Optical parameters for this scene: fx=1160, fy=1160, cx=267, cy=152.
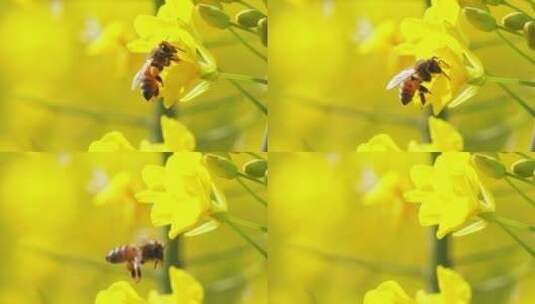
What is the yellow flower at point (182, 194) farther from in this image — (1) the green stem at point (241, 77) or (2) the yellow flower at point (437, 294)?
(2) the yellow flower at point (437, 294)

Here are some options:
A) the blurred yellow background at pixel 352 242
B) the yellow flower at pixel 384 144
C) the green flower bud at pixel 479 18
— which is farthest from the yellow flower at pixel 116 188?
the green flower bud at pixel 479 18

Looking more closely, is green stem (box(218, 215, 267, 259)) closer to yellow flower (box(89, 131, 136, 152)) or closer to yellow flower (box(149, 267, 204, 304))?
yellow flower (box(149, 267, 204, 304))

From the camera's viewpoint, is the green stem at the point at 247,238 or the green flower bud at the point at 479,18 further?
the green stem at the point at 247,238

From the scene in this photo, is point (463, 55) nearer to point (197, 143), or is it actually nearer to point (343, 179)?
point (343, 179)

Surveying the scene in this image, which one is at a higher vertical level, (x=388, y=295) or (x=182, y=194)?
(x=182, y=194)

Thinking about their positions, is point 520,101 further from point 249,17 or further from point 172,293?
point 172,293

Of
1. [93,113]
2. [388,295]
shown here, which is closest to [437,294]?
[388,295]

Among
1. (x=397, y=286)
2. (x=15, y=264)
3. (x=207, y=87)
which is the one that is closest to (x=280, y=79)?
(x=207, y=87)
